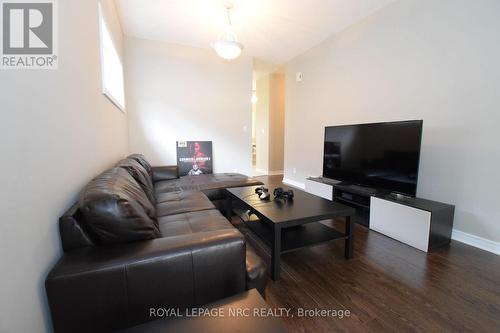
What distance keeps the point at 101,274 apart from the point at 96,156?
1213 mm

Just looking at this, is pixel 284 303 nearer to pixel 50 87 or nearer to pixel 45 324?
pixel 45 324

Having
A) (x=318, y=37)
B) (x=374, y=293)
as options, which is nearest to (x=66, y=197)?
(x=374, y=293)

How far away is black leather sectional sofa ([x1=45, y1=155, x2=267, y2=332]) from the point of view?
32.6 inches

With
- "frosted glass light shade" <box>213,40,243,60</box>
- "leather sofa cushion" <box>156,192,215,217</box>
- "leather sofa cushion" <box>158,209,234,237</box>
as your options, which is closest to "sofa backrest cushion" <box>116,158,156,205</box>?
"leather sofa cushion" <box>156,192,215,217</box>

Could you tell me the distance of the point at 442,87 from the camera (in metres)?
2.34

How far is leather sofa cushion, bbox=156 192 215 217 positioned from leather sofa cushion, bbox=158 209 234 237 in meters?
0.11

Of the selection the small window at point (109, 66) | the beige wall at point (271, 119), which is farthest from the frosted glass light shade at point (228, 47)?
the beige wall at point (271, 119)

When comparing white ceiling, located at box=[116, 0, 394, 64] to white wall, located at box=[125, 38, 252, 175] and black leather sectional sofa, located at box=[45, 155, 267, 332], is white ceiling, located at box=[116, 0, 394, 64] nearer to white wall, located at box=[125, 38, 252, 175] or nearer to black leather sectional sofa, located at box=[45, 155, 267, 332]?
white wall, located at box=[125, 38, 252, 175]

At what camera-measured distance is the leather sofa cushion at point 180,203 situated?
1.92 m

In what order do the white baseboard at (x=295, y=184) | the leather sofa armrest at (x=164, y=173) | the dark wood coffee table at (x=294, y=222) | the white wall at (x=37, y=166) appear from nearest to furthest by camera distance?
the white wall at (x=37, y=166)
the dark wood coffee table at (x=294, y=222)
the leather sofa armrest at (x=164, y=173)
the white baseboard at (x=295, y=184)

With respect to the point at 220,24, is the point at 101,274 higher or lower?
lower

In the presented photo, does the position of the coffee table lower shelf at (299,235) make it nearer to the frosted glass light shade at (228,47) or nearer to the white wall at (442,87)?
the white wall at (442,87)

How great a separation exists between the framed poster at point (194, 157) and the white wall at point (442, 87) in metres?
2.66

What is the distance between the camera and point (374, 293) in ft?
4.97
